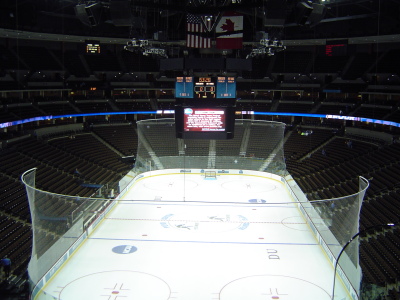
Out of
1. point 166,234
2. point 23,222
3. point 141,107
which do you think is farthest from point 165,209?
point 141,107

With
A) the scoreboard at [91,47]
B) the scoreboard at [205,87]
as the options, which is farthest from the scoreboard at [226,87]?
the scoreboard at [91,47]

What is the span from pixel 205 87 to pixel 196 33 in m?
2.72

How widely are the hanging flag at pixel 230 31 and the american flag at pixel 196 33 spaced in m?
0.67

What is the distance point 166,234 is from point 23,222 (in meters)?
6.10

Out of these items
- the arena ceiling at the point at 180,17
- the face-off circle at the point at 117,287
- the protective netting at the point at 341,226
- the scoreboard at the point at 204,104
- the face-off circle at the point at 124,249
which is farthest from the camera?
the scoreboard at the point at 204,104

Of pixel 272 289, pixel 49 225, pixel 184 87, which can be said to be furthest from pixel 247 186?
pixel 49 225

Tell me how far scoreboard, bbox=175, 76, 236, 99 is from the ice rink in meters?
4.68

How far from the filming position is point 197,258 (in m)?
11.4

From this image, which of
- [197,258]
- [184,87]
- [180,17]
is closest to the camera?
[197,258]

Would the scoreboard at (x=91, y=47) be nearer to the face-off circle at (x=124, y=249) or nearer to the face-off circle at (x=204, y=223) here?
the face-off circle at (x=204, y=223)

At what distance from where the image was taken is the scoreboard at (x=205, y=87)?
16578 millimetres

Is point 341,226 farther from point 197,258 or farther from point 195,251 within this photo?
point 195,251

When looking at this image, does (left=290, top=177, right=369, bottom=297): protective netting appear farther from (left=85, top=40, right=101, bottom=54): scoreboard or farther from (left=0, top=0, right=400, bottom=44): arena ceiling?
(left=85, top=40, right=101, bottom=54): scoreboard

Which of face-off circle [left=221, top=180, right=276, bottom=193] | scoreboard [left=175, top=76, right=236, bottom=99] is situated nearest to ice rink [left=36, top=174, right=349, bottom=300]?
face-off circle [left=221, top=180, right=276, bottom=193]
